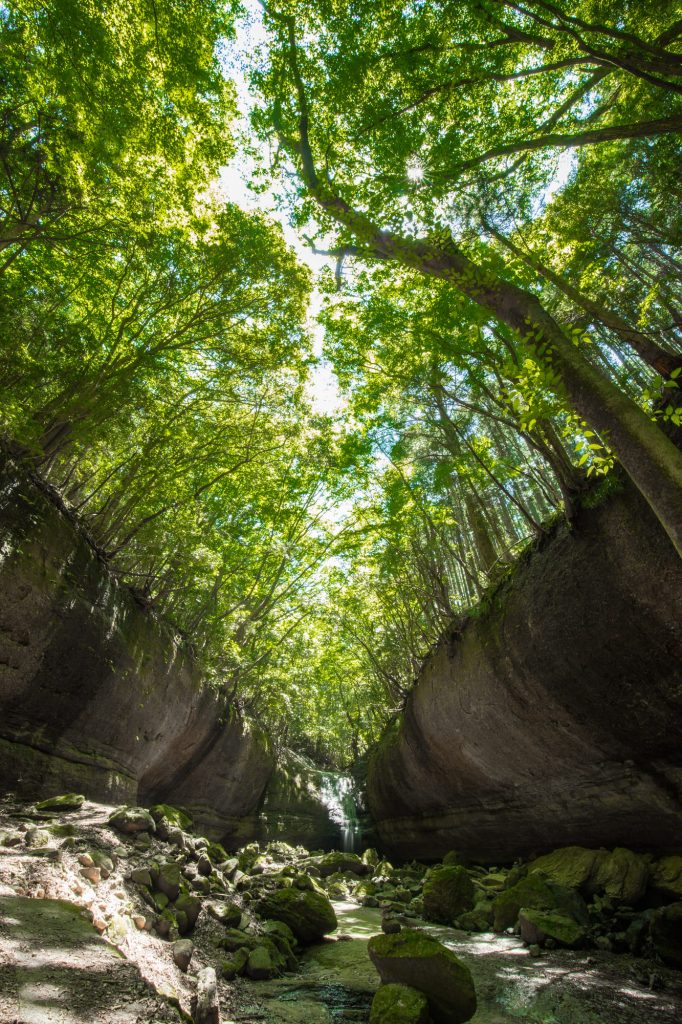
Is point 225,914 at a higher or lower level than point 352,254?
lower

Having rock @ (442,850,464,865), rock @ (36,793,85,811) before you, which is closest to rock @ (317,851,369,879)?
rock @ (442,850,464,865)

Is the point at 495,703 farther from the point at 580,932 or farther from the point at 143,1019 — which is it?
the point at 143,1019

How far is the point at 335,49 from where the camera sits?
7082 mm

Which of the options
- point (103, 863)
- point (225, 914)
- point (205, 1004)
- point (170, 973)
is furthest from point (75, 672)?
point (205, 1004)

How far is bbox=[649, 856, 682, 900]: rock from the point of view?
486cm

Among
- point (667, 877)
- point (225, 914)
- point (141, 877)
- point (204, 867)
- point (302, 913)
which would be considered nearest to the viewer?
point (141, 877)

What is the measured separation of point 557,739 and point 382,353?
6.36 meters

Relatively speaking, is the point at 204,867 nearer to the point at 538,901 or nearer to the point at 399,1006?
the point at 399,1006

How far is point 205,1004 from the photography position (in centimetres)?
259

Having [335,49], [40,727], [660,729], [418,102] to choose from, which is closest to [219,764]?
[40,727]

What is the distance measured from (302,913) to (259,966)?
1.52 metres

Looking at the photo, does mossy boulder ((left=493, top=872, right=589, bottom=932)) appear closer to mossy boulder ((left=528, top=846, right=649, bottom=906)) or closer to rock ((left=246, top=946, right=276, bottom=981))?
mossy boulder ((left=528, top=846, right=649, bottom=906))

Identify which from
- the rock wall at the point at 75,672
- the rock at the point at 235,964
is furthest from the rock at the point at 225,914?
the rock wall at the point at 75,672

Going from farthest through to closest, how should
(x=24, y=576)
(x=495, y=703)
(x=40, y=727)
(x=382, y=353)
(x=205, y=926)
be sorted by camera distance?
(x=382, y=353) < (x=495, y=703) < (x=40, y=727) < (x=24, y=576) < (x=205, y=926)
